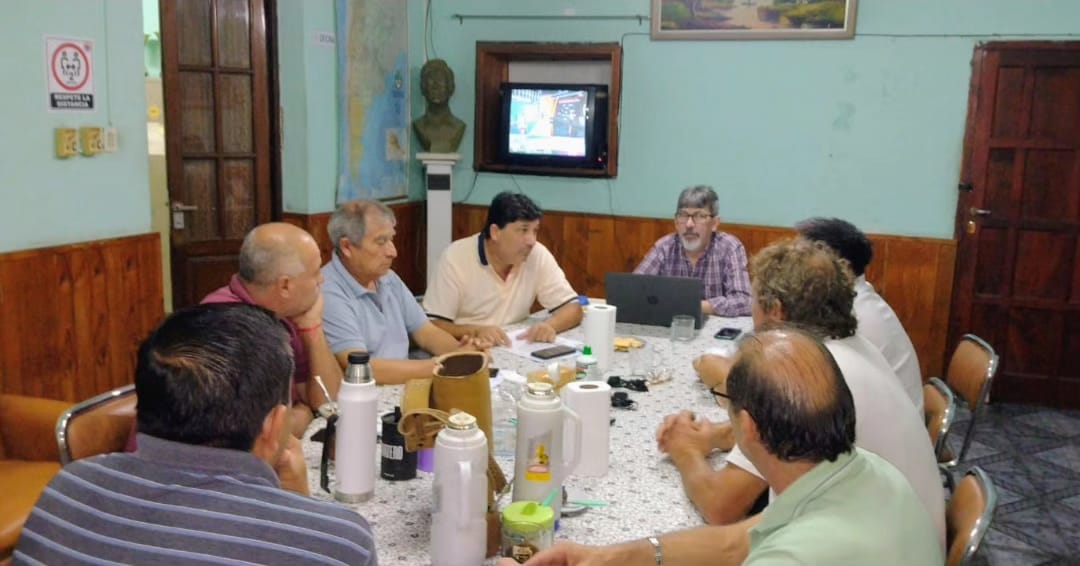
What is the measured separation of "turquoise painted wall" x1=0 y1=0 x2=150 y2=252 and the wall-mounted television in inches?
95.2

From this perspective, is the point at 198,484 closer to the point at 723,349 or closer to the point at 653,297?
the point at 723,349

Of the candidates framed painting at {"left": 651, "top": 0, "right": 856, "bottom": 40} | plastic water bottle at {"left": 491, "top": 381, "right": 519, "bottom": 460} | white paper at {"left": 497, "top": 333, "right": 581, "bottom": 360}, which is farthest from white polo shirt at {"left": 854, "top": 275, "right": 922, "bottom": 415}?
framed painting at {"left": 651, "top": 0, "right": 856, "bottom": 40}

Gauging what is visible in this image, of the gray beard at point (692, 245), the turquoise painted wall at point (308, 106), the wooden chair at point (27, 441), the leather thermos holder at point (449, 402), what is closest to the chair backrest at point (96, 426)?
the wooden chair at point (27, 441)

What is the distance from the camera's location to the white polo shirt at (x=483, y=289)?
11.6ft

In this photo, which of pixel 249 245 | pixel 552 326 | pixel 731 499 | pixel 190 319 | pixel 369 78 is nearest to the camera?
pixel 190 319

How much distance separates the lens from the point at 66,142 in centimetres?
361

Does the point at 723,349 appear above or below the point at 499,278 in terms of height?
below

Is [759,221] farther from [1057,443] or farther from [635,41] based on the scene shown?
[1057,443]

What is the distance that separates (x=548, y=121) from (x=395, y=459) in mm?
4153

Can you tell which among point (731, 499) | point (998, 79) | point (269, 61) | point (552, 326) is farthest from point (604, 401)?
point (998, 79)

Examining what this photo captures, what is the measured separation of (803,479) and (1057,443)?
3.89 metres

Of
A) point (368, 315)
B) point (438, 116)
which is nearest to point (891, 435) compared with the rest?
point (368, 315)

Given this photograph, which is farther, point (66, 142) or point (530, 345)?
point (66, 142)

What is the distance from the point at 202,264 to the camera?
4695 millimetres
